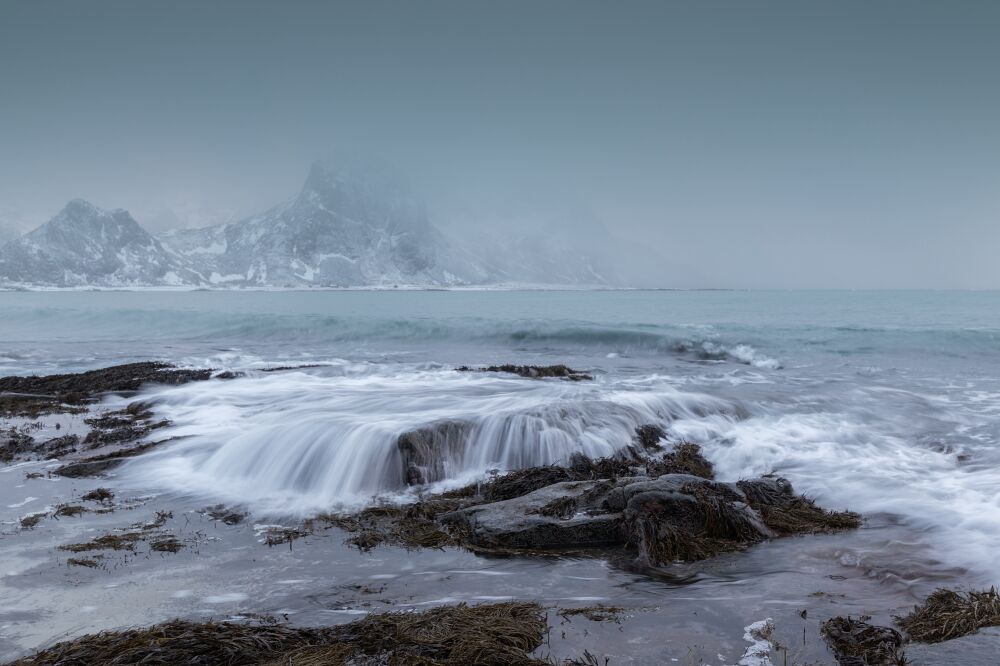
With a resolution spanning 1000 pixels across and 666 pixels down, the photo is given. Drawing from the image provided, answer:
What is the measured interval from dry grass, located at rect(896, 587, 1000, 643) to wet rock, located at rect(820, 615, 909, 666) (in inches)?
9.1

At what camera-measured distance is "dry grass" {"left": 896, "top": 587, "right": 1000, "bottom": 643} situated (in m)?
4.18

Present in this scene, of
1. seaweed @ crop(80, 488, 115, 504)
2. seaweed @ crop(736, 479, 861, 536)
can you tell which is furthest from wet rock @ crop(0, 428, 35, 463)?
seaweed @ crop(736, 479, 861, 536)

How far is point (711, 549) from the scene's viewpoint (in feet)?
20.2

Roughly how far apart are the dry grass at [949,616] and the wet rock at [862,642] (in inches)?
9.1

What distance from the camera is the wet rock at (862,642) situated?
12.8 ft

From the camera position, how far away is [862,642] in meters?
4.11

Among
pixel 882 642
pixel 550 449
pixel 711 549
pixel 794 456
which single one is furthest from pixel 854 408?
pixel 882 642

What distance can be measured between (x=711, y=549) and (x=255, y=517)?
17.9 ft

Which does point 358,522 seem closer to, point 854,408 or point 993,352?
point 854,408

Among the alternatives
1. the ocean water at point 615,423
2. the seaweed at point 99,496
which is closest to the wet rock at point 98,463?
the ocean water at point 615,423

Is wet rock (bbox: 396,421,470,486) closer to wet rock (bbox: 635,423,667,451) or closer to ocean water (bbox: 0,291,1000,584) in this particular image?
ocean water (bbox: 0,291,1000,584)

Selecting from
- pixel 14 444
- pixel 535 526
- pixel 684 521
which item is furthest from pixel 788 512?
pixel 14 444

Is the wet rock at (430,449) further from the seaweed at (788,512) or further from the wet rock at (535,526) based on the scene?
the seaweed at (788,512)

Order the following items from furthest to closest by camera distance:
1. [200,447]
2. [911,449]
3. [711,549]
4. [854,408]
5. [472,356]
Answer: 1. [472,356]
2. [854,408]
3. [911,449]
4. [200,447]
5. [711,549]
